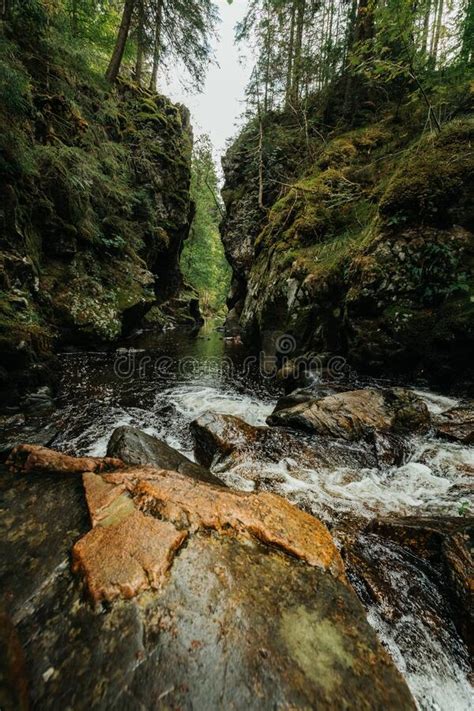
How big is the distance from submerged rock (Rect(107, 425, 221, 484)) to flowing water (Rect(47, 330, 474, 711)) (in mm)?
456

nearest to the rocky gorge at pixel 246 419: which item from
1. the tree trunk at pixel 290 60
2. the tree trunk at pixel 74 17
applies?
the tree trunk at pixel 290 60

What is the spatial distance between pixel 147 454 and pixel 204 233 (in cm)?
3321

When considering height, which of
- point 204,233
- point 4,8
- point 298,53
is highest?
point 298,53

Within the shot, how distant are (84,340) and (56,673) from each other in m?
8.68

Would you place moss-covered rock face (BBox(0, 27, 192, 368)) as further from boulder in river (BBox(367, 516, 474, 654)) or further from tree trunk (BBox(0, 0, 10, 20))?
boulder in river (BBox(367, 516, 474, 654))

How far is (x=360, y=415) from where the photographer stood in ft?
14.2

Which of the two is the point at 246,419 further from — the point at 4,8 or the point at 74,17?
the point at 74,17

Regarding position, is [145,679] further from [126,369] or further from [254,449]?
[126,369]

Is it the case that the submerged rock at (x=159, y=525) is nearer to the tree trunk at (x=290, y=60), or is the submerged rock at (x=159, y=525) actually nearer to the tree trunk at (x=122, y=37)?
the tree trunk at (x=122, y=37)

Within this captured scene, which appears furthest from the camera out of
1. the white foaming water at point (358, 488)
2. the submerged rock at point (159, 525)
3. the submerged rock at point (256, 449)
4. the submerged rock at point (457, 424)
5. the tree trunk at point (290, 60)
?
the tree trunk at point (290, 60)

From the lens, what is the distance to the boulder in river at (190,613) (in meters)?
1.08

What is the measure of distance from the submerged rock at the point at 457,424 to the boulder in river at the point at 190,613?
2949 mm

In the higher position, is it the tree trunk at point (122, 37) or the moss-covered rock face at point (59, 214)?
the tree trunk at point (122, 37)

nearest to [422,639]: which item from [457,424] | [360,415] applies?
[360,415]
